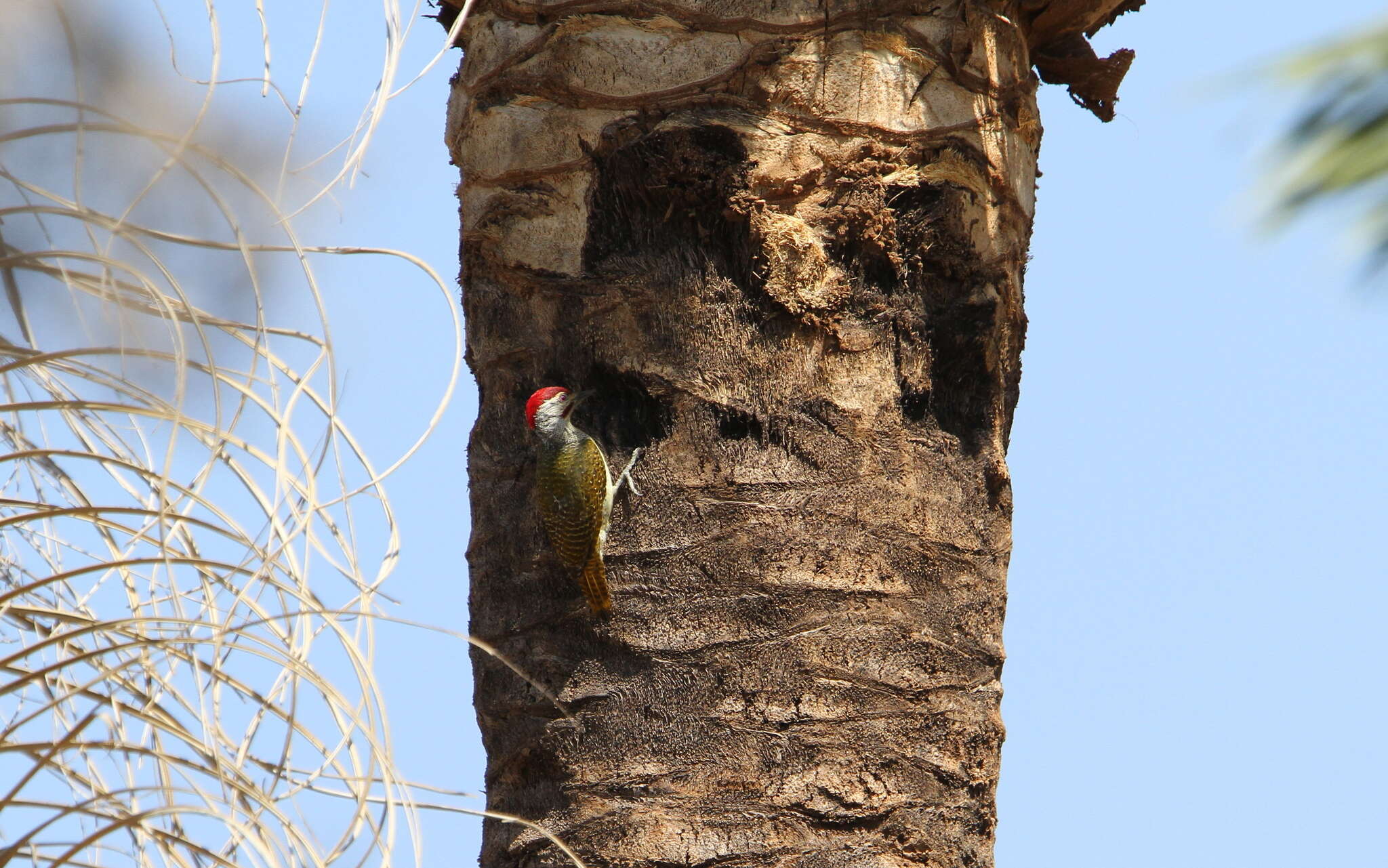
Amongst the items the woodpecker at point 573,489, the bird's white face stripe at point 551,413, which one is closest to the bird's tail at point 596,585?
the woodpecker at point 573,489

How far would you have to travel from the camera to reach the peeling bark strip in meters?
2.43

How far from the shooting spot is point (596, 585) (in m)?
2.49

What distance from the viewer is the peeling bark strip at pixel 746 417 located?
7.96ft

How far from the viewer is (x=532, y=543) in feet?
8.85

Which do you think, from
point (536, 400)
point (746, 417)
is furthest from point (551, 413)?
point (746, 417)

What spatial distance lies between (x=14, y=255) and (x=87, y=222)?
111mm

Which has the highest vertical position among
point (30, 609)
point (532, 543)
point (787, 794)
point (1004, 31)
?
point (1004, 31)

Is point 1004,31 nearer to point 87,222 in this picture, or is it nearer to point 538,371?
point 538,371

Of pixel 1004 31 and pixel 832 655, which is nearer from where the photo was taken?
pixel 832 655

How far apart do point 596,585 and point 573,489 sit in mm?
671

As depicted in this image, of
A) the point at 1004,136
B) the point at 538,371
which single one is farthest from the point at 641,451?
the point at 1004,136

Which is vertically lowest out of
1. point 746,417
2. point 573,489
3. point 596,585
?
point 596,585

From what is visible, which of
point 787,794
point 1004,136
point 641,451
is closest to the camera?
point 787,794

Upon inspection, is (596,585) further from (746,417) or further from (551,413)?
(551,413)
